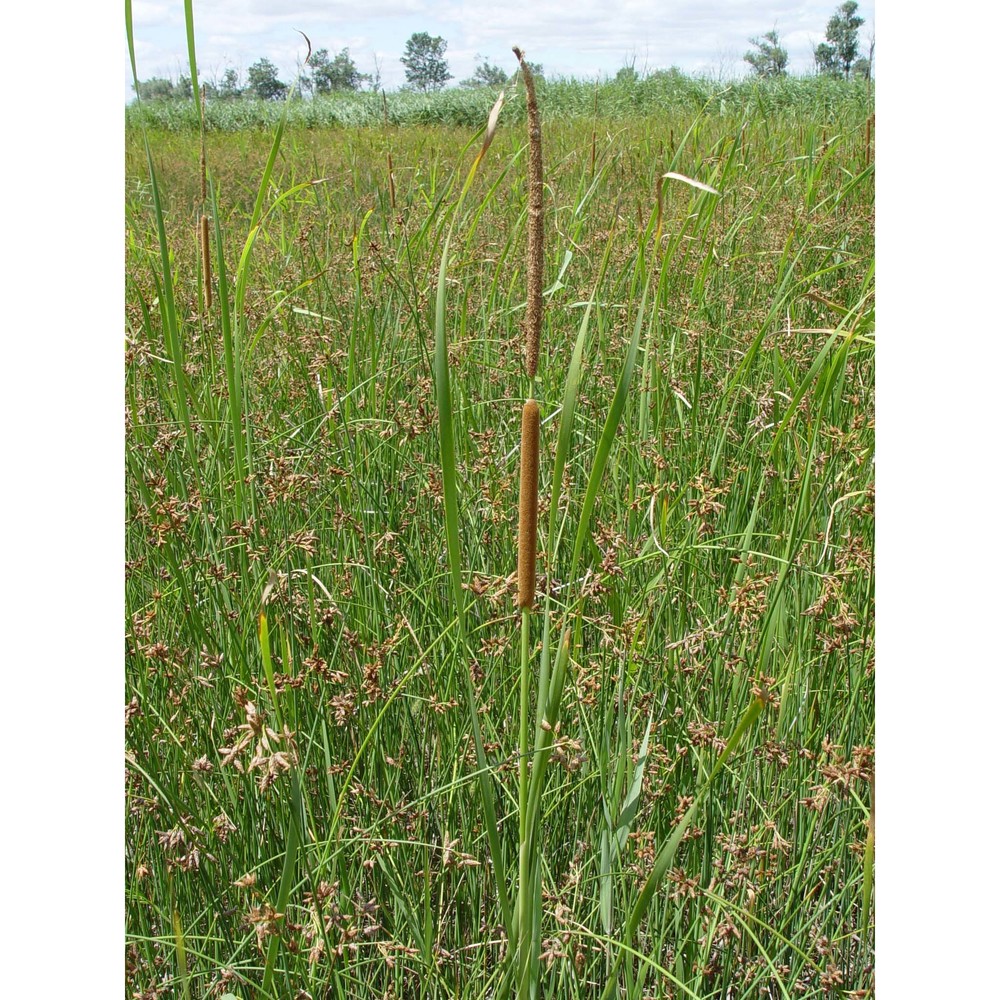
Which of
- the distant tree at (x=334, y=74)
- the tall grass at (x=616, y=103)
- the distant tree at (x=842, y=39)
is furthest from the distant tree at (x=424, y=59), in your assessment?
the tall grass at (x=616, y=103)

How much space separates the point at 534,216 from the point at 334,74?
5.06ft

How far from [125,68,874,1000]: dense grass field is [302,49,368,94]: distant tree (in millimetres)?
378

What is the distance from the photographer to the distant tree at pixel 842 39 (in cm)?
159

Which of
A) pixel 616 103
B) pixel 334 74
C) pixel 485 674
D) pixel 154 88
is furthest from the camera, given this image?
pixel 616 103

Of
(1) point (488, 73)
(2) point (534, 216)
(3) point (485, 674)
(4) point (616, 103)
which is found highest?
(4) point (616, 103)

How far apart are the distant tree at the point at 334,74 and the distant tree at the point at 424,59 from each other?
0.33 m

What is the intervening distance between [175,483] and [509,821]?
911mm

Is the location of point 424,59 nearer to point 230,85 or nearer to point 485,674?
point 230,85

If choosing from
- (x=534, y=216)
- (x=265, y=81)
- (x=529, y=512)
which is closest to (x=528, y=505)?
(x=529, y=512)

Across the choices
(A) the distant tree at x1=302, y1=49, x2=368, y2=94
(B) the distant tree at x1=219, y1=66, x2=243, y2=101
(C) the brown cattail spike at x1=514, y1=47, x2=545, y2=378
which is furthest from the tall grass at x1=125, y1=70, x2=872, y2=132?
(C) the brown cattail spike at x1=514, y1=47, x2=545, y2=378

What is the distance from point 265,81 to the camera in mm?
1737

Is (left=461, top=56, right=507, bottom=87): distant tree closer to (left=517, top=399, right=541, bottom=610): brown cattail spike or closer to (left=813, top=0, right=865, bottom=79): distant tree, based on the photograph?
(left=813, top=0, right=865, bottom=79): distant tree

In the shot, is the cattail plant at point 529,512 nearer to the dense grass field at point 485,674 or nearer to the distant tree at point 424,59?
the dense grass field at point 485,674
